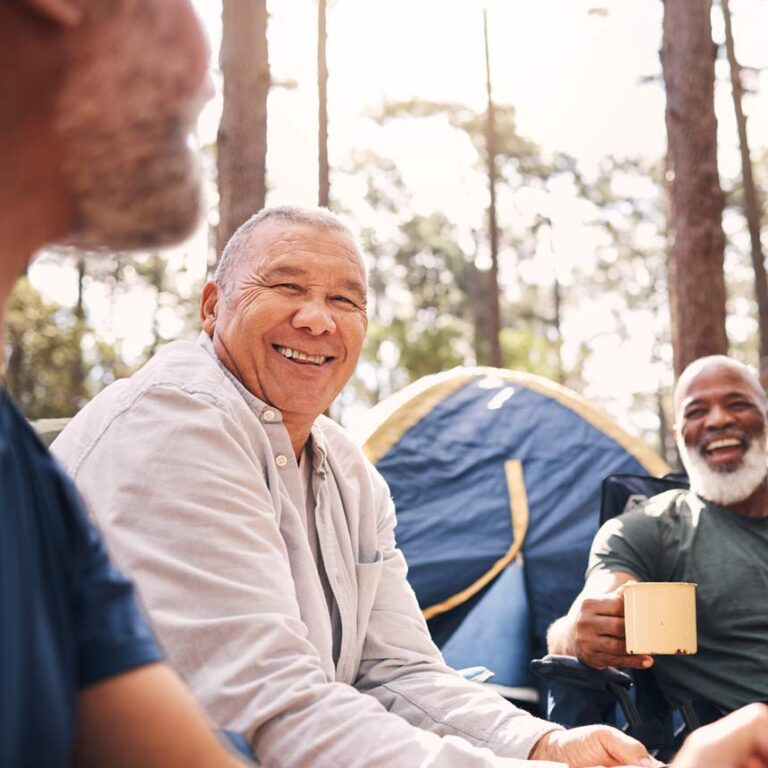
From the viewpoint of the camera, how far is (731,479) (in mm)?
3273

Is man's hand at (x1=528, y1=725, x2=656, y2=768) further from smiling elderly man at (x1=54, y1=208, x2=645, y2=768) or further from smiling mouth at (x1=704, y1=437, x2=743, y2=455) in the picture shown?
smiling mouth at (x1=704, y1=437, x2=743, y2=455)

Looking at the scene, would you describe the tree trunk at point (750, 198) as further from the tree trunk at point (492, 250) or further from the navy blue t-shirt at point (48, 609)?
the navy blue t-shirt at point (48, 609)

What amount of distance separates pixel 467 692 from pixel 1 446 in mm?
1385

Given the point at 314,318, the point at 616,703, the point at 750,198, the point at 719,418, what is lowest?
the point at 616,703

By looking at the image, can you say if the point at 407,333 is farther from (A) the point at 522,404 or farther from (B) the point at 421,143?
(A) the point at 522,404

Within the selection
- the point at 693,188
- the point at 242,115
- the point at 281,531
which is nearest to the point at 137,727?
the point at 281,531

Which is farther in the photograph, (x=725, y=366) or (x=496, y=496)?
(x=496, y=496)

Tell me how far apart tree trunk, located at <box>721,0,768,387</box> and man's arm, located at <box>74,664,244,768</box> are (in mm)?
10412

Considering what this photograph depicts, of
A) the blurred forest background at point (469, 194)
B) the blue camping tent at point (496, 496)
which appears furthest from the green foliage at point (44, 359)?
the blue camping tent at point (496, 496)

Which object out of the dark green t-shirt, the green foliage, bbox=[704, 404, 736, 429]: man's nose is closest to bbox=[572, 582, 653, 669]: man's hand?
the dark green t-shirt

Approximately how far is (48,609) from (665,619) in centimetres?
186

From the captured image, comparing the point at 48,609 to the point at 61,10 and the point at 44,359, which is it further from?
the point at 44,359

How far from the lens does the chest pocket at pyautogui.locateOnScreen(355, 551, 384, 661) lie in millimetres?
2057

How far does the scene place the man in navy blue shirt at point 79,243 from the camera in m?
0.76
